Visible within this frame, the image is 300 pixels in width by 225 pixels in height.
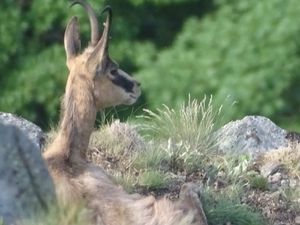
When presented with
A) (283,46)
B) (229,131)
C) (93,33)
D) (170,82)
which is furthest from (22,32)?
(93,33)

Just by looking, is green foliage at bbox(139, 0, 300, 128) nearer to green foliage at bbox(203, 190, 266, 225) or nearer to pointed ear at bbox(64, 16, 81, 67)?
pointed ear at bbox(64, 16, 81, 67)

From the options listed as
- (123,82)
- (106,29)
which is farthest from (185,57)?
(106,29)

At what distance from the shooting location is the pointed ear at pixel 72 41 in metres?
10.6

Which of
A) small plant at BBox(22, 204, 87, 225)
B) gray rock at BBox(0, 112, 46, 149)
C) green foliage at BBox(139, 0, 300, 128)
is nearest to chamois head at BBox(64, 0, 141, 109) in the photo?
gray rock at BBox(0, 112, 46, 149)

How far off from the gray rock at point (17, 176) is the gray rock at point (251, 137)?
154 inches

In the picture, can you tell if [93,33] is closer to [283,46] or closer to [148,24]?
[283,46]

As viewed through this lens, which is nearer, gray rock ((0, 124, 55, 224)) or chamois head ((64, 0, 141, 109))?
gray rock ((0, 124, 55, 224))

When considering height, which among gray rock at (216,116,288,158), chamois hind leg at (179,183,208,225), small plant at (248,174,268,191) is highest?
gray rock at (216,116,288,158)

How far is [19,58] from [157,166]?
41.3 ft

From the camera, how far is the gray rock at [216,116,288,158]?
12258mm

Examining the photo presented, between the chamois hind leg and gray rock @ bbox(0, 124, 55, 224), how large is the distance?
1.80 metres

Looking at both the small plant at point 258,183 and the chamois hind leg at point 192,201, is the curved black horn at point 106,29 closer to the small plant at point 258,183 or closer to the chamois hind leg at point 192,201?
the chamois hind leg at point 192,201

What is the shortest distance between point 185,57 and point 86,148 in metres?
13.1

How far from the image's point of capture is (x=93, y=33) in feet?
34.2
